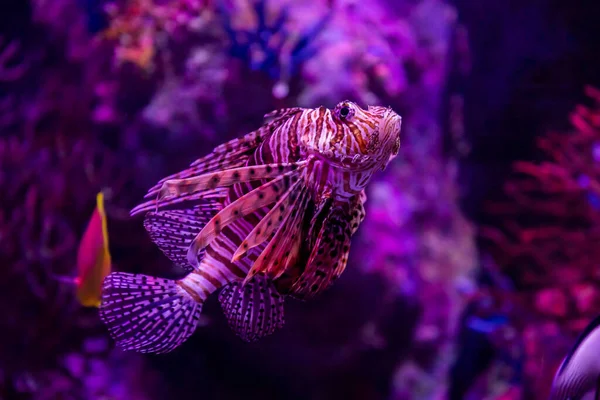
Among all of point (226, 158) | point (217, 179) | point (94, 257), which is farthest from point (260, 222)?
point (94, 257)

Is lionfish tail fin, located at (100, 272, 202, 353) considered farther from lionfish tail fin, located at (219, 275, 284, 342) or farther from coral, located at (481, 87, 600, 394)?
coral, located at (481, 87, 600, 394)

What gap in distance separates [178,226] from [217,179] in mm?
335

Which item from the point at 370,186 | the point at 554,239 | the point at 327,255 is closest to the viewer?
the point at 327,255

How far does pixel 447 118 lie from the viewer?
404 centimetres

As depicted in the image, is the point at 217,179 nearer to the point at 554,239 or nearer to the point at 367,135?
the point at 367,135

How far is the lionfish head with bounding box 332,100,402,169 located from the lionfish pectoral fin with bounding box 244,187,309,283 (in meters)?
0.14

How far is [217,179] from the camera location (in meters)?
1.19

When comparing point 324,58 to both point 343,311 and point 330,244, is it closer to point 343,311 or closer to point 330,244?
point 343,311

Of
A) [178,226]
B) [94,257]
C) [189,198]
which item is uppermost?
[189,198]

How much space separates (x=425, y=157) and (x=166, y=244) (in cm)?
265

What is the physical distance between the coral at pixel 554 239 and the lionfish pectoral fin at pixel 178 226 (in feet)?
8.84

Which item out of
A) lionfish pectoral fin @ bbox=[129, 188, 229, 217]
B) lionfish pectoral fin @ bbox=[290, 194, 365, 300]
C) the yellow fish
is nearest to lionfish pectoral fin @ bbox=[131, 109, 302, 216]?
lionfish pectoral fin @ bbox=[129, 188, 229, 217]

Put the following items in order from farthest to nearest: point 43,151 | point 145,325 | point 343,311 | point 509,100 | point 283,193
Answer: point 509,100 → point 43,151 → point 343,311 → point 145,325 → point 283,193

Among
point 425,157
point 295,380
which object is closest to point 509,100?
point 425,157
